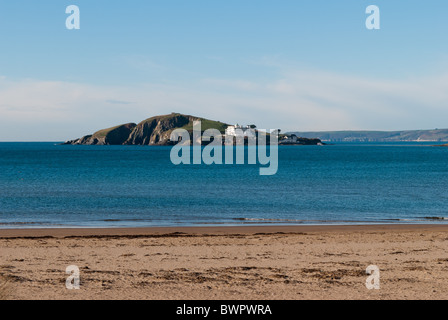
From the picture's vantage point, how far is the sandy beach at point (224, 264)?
12.6m

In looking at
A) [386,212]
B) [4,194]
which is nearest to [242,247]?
[386,212]

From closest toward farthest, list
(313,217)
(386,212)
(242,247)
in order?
1. (242,247)
2. (313,217)
3. (386,212)

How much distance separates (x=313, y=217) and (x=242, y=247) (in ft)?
48.6

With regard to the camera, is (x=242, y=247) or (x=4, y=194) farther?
(x=4, y=194)

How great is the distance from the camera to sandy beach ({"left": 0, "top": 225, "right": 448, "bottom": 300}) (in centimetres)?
1262

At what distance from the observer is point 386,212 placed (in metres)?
37.2

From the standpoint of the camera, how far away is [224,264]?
16.4 meters

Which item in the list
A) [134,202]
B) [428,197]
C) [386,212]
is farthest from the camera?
[428,197]

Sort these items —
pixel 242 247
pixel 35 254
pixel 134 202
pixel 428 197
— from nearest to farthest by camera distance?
1. pixel 35 254
2. pixel 242 247
3. pixel 134 202
4. pixel 428 197
